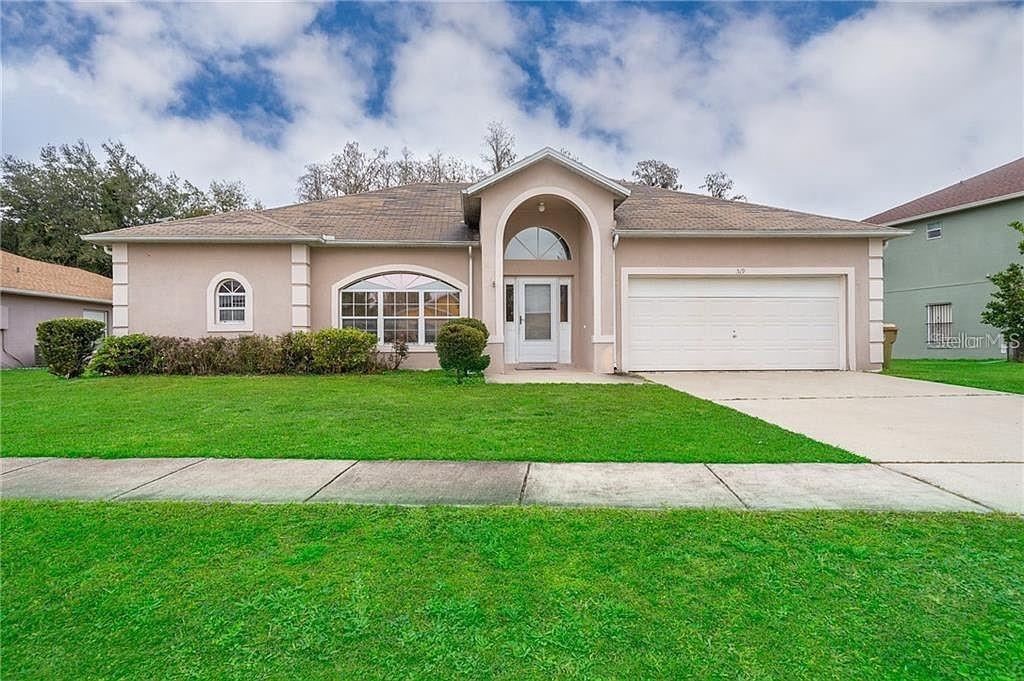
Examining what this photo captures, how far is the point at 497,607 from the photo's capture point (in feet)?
8.04

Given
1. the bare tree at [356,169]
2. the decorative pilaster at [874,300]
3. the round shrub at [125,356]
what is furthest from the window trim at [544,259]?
the bare tree at [356,169]

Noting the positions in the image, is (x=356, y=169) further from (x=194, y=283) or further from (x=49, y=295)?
(x=194, y=283)

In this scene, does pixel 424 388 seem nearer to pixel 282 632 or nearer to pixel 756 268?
pixel 282 632

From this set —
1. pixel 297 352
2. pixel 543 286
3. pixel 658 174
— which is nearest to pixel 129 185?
pixel 297 352

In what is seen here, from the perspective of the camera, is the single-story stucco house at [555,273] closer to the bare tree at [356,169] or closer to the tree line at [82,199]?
Answer: the bare tree at [356,169]

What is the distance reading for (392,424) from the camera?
655 centimetres

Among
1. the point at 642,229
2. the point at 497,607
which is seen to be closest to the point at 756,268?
the point at 642,229

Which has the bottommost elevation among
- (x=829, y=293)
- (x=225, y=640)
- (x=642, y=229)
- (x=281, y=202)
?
(x=225, y=640)

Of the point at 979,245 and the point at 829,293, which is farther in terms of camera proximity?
the point at 979,245

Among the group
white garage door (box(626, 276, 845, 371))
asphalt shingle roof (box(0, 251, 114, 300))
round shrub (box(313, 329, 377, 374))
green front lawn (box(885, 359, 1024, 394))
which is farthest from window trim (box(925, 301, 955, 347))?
asphalt shingle roof (box(0, 251, 114, 300))

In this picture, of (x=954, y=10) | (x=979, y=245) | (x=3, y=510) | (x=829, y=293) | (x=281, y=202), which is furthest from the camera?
(x=281, y=202)

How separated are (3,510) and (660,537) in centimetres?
458

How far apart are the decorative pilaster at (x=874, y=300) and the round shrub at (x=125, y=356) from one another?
18.4 m

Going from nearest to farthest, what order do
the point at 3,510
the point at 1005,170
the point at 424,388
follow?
the point at 3,510
the point at 424,388
the point at 1005,170
